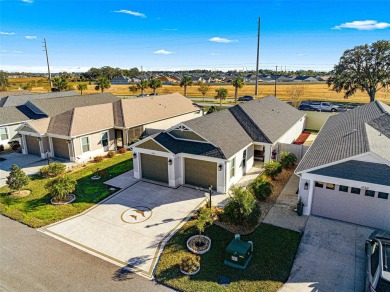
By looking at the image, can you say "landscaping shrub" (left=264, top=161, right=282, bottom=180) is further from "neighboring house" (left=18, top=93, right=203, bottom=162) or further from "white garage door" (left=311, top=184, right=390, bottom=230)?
"neighboring house" (left=18, top=93, right=203, bottom=162)

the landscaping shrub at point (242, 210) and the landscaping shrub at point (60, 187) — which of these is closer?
the landscaping shrub at point (242, 210)

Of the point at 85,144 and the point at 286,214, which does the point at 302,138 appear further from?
the point at 85,144

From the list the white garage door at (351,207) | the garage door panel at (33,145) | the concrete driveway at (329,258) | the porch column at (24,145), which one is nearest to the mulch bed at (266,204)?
the concrete driveway at (329,258)

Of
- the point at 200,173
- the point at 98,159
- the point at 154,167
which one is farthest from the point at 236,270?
the point at 98,159

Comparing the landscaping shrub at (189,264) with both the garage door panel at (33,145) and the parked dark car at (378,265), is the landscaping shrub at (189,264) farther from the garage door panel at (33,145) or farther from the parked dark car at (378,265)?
the garage door panel at (33,145)

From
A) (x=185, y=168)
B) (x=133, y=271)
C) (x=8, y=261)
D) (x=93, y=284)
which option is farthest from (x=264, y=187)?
(x=8, y=261)

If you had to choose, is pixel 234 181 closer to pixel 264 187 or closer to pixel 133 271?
pixel 264 187
